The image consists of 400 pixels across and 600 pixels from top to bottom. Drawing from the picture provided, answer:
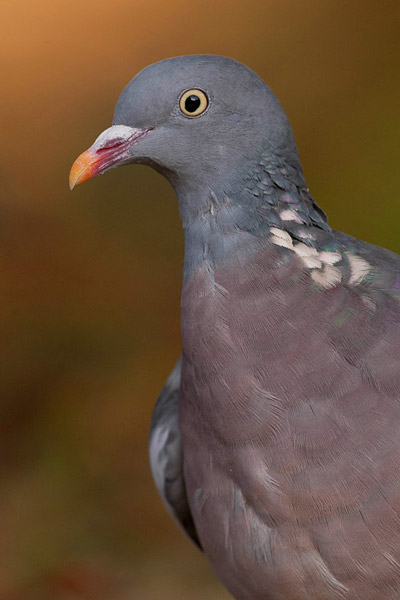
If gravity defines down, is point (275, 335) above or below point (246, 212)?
below

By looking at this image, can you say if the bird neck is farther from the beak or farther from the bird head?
the beak

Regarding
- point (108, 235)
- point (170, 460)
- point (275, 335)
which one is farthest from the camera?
point (108, 235)

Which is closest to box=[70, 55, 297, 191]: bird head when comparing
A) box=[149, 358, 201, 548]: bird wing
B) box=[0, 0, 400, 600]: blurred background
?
box=[149, 358, 201, 548]: bird wing

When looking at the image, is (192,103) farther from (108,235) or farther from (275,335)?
(108,235)

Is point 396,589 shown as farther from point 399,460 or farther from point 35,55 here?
point 35,55

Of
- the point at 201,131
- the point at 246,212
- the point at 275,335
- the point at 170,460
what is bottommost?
the point at 170,460

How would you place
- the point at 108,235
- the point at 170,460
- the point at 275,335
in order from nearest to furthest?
1. the point at 275,335
2. the point at 170,460
3. the point at 108,235

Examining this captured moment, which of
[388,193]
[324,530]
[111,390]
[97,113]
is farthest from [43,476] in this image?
[324,530]

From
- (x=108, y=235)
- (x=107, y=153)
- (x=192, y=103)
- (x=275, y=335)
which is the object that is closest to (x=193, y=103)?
(x=192, y=103)
